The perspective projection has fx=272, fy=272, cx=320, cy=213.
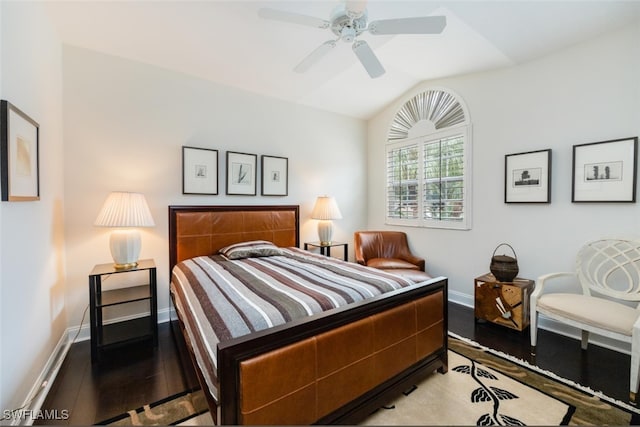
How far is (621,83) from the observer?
2.37 meters

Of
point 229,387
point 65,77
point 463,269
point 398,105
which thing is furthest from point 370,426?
point 398,105

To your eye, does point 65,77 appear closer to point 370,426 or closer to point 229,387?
point 229,387

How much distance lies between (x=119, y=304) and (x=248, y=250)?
1.25 meters

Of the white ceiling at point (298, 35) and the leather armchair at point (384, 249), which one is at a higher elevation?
the white ceiling at point (298, 35)

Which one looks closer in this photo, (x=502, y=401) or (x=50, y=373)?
(x=502, y=401)

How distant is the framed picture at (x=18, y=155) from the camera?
1.45 metres

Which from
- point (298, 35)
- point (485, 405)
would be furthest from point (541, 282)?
point (298, 35)

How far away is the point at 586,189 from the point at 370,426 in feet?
9.27

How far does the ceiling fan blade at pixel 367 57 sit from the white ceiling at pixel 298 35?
0.64 metres

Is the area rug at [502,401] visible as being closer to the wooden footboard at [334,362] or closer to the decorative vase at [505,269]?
the wooden footboard at [334,362]

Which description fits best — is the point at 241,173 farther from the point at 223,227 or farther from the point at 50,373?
the point at 50,373

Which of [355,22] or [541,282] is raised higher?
[355,22]

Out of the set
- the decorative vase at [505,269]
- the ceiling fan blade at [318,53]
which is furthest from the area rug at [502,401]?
the ceiling fan blade at [318,53]

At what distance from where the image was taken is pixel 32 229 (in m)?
1.84
